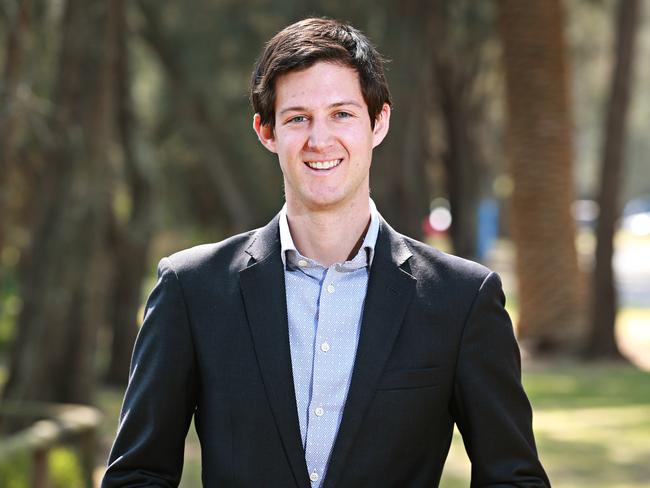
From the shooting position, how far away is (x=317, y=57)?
2.77 meters

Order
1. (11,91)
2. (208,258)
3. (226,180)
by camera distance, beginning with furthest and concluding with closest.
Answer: (226,180) < (11,91) < (208,258)

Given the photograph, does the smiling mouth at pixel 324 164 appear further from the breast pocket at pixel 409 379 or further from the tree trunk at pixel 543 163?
the tree trunk at pixel 543 163

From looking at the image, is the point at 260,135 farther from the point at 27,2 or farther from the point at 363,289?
the point at 27,2

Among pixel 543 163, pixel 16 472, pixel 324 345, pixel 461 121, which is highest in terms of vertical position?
pixel 461 121

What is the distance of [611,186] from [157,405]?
16.6 m

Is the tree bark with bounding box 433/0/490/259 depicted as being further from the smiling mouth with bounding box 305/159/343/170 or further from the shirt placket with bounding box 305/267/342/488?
the shirt placket with bounding box 305/267/342/488

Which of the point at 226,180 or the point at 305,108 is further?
the point at 226,180

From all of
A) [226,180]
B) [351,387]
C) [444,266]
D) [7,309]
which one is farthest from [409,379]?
[7,309]

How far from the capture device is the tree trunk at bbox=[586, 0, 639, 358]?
18.3m

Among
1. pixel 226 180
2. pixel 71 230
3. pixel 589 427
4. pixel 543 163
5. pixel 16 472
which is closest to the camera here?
pixel 16 472

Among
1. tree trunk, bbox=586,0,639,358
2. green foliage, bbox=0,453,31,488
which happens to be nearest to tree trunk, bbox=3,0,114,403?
green foliage, bbox=0,453,31,488

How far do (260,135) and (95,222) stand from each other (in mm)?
9568

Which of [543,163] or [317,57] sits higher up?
[317,57]

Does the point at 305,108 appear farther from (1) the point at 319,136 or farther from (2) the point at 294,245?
(2) the point at 294,245
